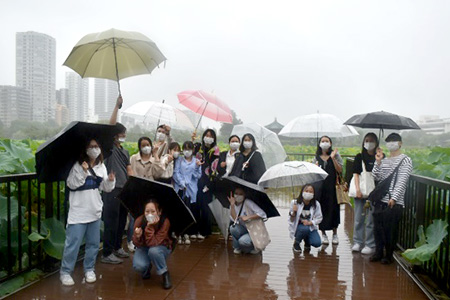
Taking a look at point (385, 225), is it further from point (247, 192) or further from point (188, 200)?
point (188, 200)

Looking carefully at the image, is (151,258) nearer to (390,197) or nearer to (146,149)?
(146,149)

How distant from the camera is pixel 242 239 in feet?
16.5

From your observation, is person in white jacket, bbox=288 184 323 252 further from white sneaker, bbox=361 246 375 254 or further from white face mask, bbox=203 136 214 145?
white face mask, bbox=203 136 214 145

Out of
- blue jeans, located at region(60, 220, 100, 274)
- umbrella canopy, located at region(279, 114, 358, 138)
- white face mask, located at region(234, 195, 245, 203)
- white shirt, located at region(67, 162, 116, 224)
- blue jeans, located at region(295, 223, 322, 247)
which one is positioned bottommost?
blue jeans, located at region(295, 223, 322, 247)

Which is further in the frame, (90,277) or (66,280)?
(90,277)

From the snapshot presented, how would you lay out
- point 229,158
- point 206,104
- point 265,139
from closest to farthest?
point 229,158 → point 206,104 → point 265,139

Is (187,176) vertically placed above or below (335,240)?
above

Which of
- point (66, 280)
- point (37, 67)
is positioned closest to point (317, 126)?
point (66, 280)

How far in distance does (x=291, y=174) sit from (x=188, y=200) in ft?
5.23

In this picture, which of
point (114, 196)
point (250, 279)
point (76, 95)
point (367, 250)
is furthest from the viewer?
point (76, 95)

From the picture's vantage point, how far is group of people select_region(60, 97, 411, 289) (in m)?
3.80

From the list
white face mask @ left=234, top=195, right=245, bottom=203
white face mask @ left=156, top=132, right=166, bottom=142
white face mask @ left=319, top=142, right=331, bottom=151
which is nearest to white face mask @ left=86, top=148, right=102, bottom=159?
white face mask @ left=156, top=132, right=166, bottom=142

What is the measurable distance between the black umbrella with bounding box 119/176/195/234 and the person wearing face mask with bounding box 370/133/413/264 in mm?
2254

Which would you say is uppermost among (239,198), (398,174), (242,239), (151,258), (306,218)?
(398,174)
